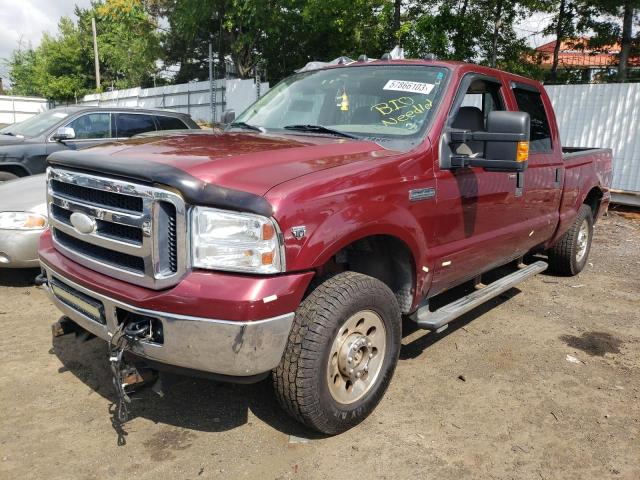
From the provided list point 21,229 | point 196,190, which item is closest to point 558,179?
point 196,190

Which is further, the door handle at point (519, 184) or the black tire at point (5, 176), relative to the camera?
the black tire at point (5, 176)

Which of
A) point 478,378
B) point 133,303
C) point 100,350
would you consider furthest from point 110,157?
point 478,378

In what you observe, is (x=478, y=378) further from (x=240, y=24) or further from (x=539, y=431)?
(x=240, y=24)

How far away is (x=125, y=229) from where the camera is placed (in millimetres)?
2516

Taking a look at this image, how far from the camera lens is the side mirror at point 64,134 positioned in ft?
24.1

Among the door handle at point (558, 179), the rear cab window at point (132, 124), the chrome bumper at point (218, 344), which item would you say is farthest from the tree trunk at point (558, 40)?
the chrome bumper at point (218, 344)

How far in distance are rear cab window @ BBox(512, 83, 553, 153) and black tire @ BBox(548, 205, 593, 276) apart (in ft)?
4.28

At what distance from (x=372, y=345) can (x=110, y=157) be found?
5.47 feet

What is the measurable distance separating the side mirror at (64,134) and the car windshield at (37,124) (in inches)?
12.0

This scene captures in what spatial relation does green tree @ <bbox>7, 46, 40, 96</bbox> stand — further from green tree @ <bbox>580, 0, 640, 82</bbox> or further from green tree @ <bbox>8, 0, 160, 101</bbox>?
green tree @ <bbox>580, 0, 640, 82</bbox>

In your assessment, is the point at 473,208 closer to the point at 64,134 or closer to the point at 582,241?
the point at 582,241

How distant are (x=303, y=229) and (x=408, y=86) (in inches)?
65.5

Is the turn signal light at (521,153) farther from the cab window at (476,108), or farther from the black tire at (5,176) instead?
the black tire at (5,176)

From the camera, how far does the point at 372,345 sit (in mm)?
2939
